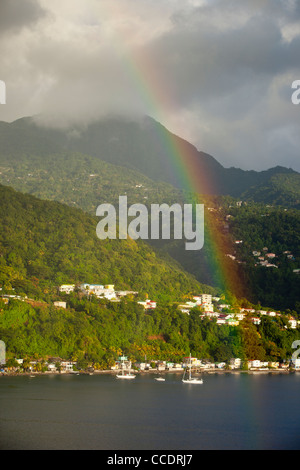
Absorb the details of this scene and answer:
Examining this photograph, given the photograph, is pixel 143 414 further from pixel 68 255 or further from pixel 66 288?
pixel 68 255

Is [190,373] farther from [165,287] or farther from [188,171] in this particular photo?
[188,171]

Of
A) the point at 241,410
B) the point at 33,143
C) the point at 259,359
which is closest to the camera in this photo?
the point at 241,410

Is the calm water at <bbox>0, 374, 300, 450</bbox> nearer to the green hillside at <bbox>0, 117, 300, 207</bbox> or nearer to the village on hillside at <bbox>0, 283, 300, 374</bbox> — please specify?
the village on hillside at <bbox>0, 283, 300, 374</bbox>

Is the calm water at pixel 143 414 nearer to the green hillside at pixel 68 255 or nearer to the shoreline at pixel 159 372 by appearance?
the shoreline at pixel 159 372

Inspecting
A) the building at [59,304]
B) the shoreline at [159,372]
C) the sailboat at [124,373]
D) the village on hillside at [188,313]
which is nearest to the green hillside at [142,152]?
the village on hillside at [188,313]

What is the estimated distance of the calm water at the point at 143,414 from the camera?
2911 cm

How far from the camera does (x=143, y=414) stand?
3506 centimetres

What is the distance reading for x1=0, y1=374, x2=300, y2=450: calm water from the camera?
29.1 metres

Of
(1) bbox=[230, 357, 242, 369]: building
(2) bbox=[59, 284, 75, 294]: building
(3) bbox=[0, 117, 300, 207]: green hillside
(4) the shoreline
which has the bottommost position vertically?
(4) the shoreline

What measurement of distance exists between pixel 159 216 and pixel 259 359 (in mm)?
41917

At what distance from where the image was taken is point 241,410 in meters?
37.9

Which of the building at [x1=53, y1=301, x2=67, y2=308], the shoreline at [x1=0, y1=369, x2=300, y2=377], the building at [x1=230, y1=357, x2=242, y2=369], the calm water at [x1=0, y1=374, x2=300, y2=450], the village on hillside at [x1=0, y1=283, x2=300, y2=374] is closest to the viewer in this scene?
the calm water at [x1=0, y1=374, x2=300, y2=450]

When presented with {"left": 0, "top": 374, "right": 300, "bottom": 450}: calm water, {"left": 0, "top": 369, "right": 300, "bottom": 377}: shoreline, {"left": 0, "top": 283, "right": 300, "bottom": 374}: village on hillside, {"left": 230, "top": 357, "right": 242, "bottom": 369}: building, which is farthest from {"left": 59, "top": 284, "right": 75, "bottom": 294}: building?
{"left": 230, "top": 357, "right": 242, "bottom": 369}: building

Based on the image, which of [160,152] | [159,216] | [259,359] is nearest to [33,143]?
[160,152]
